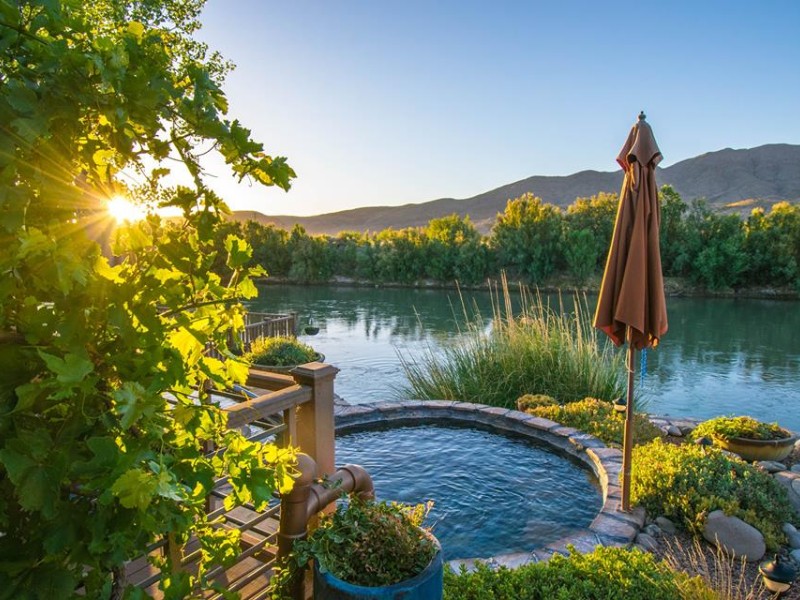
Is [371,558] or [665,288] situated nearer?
[371,558]

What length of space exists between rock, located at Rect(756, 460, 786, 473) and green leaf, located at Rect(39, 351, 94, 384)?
529cm

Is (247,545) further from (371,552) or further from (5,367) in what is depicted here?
(5,367)

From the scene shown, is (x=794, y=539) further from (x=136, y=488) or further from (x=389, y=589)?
(x=136, y=488)

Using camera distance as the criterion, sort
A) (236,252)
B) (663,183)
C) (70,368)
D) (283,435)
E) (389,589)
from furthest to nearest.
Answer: (663,183) → (283,435) → (389,589) → (236,252) → (70,368)

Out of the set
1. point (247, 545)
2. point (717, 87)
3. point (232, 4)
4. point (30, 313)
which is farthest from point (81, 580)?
point (717, 87)

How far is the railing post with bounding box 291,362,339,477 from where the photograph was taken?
229 centimetres

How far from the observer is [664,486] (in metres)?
3.61

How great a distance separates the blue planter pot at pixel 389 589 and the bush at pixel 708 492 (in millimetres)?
2508

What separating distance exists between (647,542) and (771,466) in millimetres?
2096

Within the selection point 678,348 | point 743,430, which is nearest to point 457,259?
point 678,348

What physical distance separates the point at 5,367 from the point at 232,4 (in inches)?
268

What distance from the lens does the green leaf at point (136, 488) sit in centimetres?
68

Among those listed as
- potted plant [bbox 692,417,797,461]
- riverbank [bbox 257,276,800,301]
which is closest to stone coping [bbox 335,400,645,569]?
potted plant [bbox 692,417,797,461]

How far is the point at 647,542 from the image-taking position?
3.25 m
